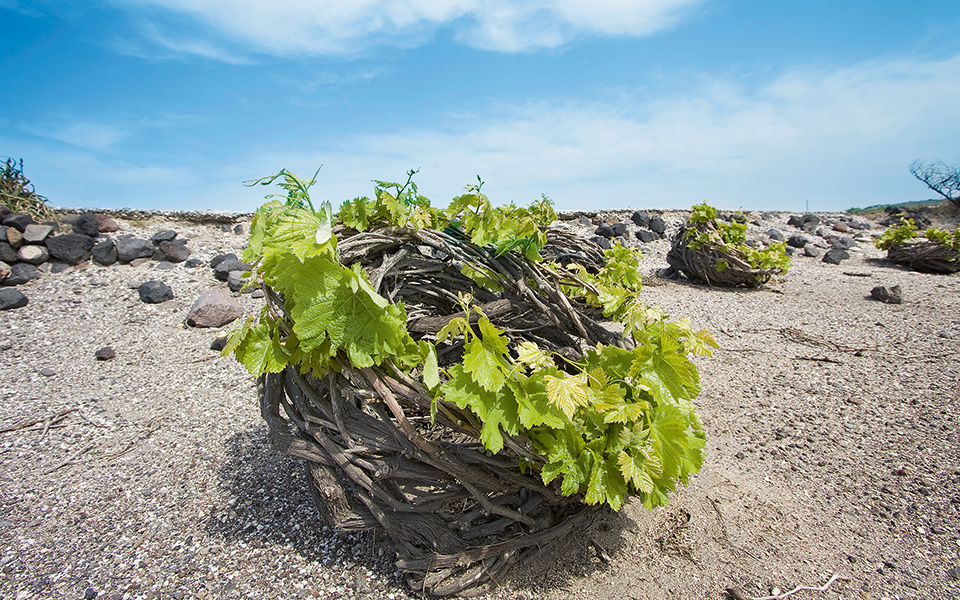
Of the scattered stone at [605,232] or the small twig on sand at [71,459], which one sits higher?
the scattered stone at [605,232]

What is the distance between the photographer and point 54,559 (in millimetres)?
2098

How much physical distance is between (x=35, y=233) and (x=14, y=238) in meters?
0.24

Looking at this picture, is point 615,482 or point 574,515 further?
point 574,515

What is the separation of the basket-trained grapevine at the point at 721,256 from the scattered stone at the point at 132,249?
8.03 metres

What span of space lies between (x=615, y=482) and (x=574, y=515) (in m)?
0.40

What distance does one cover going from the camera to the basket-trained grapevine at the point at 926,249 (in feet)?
26.7

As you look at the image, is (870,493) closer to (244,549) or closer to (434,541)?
(434,541)

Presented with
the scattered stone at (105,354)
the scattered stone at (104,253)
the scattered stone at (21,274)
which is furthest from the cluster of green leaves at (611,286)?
the scattered stone at (21,274)

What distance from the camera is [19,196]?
8.16 m

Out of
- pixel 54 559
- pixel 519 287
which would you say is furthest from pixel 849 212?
pixel 54 559

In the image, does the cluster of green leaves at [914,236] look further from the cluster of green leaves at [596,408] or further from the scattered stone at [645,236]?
the cluster of green leaves at [596,408]

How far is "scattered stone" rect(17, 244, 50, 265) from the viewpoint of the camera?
6.68m

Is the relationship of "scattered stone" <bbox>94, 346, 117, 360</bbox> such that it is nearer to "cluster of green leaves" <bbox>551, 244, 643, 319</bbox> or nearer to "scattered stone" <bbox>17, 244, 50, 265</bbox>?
"scattered stone" <bbox>17, 244, 50, 265</bbox>

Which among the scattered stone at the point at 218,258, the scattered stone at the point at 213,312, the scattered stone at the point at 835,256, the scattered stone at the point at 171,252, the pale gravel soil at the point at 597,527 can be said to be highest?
the scattered stone at the point at 171,252
